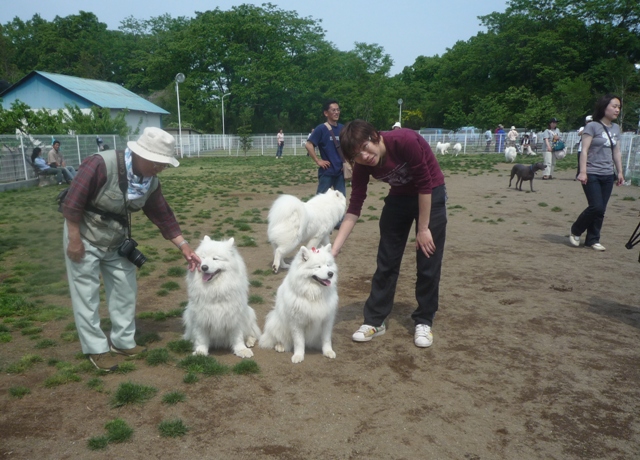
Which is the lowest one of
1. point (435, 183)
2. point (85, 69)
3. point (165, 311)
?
point (165, 311)

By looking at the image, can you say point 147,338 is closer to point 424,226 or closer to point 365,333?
point 365,333

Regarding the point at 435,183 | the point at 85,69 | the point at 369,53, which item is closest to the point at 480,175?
the point at 435,183

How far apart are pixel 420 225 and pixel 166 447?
6.81ft

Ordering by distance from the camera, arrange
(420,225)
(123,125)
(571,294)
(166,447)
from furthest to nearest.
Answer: (123,125) < (571,294) < (420,225) < (166,447)

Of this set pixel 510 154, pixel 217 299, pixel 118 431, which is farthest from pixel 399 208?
pixel 510 154

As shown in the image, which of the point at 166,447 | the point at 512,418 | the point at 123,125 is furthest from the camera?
the point at 123,125

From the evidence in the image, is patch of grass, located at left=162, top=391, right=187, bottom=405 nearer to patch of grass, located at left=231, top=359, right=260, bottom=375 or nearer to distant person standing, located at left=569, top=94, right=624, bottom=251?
patch of grass, located at left=231, top=359, right=260, bottom=375

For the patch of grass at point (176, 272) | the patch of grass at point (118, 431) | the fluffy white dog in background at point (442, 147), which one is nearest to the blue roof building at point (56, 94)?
the fluffy white dog in background at point (442, 147)

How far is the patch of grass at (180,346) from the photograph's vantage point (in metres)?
3.41

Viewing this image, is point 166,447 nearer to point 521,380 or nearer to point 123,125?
point 521,380

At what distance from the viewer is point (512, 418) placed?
2.60 m

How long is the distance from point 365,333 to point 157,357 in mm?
1565

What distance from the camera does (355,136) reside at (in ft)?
9.51

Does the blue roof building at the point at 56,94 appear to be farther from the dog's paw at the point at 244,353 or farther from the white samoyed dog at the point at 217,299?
the dog's paw at the point at 244,353
